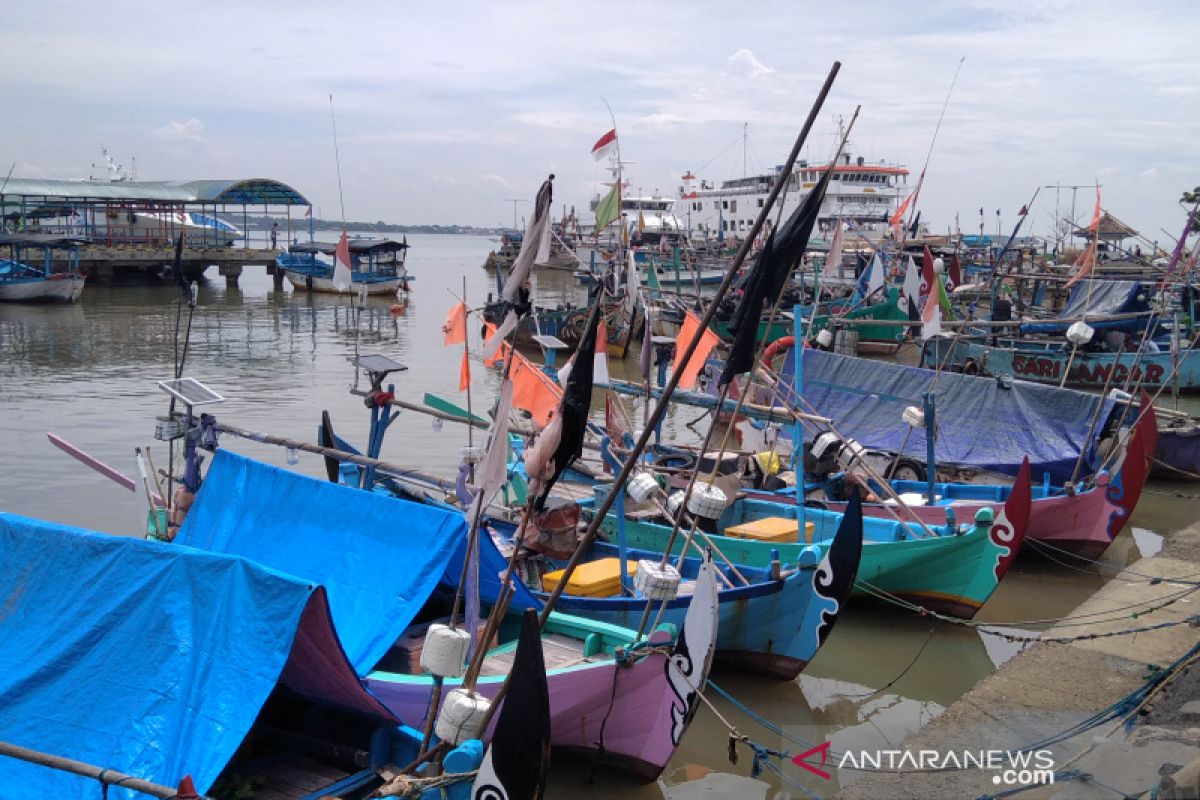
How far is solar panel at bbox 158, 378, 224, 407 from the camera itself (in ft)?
31.0

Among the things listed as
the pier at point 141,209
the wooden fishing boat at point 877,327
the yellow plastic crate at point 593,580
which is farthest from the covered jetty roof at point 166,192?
the yellow plastic crate at point 593,580

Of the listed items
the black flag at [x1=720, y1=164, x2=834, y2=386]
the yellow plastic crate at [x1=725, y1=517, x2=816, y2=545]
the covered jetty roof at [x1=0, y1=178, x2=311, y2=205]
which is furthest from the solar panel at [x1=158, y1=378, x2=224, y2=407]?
the covered jetty roof at [x1=0, y1=178, x2=311, y2=205]

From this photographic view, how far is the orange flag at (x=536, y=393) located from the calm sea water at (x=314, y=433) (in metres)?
2.02

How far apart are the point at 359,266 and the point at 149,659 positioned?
46.8 metres

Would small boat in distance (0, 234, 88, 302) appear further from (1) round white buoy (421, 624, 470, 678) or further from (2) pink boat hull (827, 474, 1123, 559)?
(1) round white buoy (421, 624, 470, 678)

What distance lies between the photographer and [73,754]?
5.80 m

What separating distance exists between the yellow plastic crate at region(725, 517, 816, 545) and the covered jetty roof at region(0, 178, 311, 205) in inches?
1736

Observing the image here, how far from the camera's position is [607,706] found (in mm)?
7309

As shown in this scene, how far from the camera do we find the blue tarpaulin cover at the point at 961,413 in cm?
1448

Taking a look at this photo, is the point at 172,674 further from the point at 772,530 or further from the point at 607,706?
the point at 772,530

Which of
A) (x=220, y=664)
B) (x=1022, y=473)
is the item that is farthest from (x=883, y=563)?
(x=220, y=664)

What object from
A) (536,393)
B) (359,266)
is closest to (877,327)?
(536,393)

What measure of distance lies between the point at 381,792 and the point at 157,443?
1566cm

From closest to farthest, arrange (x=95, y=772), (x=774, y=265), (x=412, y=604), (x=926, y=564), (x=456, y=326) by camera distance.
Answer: (x=95, y=772) < (x=774, y=265) < (x=412, y=604) < (x=926, y=564) < (x=456, y=326)
